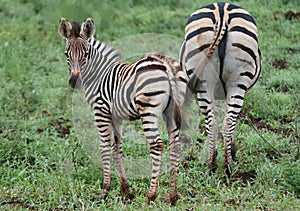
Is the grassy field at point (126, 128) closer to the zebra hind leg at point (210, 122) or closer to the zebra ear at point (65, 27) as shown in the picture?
the zebra hind leg at point (210, 122)

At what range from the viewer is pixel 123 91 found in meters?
5.73

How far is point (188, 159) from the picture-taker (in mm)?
7184

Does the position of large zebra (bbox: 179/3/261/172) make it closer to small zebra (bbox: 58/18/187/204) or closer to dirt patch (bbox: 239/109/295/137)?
small zebra (bbox: 58/18/187/204)

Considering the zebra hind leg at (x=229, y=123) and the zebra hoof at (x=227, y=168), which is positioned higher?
the zebra hind leg at (x=229, y=123)

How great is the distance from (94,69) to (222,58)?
153 centimetres

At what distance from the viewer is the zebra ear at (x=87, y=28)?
5941 mm

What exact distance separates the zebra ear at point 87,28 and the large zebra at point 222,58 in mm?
A: 1318

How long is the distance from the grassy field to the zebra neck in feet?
3.25

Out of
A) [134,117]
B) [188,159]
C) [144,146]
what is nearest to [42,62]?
[144,146]

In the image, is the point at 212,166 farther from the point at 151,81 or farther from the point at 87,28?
the point at 87,28

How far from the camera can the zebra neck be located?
6.11 metres

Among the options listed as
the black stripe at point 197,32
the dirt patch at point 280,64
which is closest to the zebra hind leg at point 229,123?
the black stripe at point 197,32

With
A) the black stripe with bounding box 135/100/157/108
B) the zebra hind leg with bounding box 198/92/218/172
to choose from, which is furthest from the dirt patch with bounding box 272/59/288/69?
the black stripe with bounding box 135/100/157/108

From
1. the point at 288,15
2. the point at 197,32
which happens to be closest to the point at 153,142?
the point at 197,32
